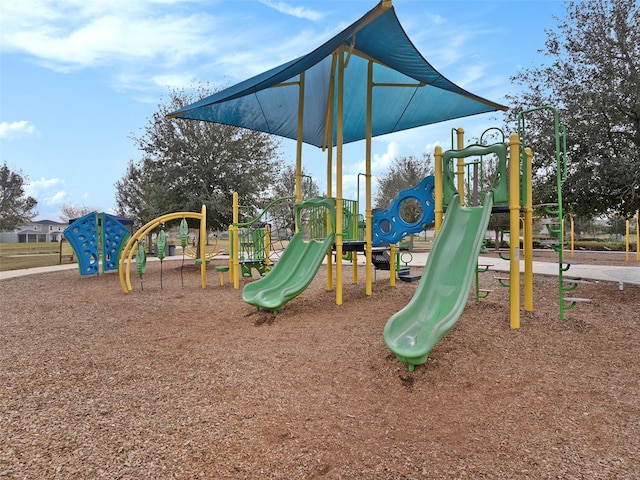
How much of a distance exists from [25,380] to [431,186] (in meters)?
6.43

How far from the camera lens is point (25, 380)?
432 centimetres

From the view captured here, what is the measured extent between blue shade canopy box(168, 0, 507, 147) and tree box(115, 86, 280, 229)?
717 centimetres

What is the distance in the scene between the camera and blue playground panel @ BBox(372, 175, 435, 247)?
24.3 ft

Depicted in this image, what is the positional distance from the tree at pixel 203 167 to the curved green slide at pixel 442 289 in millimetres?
11883

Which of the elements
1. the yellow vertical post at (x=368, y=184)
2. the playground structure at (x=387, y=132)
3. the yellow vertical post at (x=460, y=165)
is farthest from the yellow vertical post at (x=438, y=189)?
the yellow vertical post at (x=368, y=184)

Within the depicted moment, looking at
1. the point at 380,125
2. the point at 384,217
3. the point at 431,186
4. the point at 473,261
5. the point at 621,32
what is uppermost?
the point at 621,32

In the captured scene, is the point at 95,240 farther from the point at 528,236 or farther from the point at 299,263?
the point at 528,236

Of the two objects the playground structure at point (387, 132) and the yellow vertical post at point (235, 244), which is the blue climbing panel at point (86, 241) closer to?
the yellow vertical post at point (235, 244)

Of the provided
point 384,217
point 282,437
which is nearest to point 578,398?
point 282,437

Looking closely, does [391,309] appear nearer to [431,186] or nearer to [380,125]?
[431,186]

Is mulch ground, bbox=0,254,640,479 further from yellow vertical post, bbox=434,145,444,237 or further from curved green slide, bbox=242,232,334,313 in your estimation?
yellow vertical post, bbox=434,145,444,237

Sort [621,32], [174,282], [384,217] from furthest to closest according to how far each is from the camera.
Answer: [174,282] < [621,32] < [384,217]

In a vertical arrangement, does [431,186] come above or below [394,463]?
above

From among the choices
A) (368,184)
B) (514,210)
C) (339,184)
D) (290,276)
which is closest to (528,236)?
(514,210)
